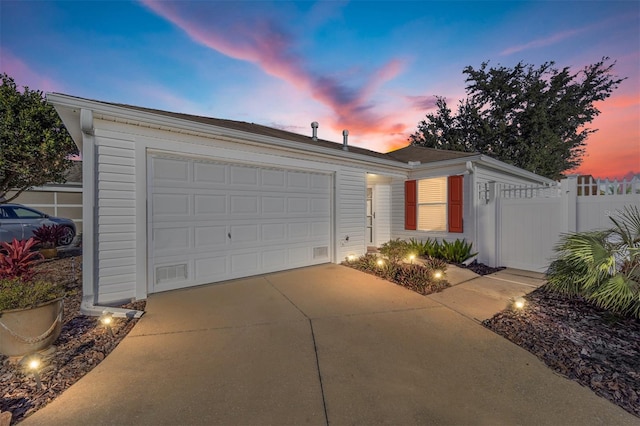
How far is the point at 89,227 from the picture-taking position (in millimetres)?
3732

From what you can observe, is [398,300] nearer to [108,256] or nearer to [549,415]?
[549,415]

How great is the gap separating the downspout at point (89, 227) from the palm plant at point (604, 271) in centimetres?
602

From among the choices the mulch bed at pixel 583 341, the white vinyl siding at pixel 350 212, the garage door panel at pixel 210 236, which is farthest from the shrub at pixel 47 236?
the mulch bed at pixel 583 341

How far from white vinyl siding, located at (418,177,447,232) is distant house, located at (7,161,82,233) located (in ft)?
43.9

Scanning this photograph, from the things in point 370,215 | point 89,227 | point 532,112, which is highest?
point 532,112

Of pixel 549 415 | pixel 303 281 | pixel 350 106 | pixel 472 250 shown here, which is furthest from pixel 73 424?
pixel 350 106

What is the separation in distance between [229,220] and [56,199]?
1109 cm

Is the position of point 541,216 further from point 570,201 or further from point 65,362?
point 65,362

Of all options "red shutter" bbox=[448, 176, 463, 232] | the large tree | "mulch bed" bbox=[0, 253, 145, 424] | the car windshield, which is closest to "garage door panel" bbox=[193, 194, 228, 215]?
"mulch bed" bbox=[0, 253, 145, 424]

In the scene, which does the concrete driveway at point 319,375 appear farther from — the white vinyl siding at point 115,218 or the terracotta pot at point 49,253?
the terracotta pot at point 49,253

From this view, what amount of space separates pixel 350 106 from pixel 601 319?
10068mm

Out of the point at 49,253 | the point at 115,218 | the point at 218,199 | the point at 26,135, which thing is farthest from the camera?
the point at 49,253

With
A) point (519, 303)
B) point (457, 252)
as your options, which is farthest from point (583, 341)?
point (457, 252)

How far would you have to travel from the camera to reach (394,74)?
8484 mm
